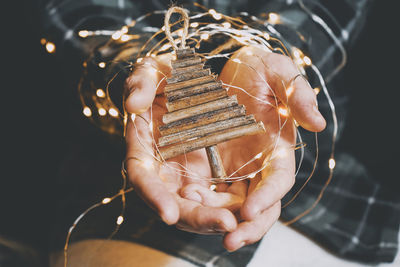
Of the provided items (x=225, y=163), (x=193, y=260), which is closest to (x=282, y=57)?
(x=225, y=163)

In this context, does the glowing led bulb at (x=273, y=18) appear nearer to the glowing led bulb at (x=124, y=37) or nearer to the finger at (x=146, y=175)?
the glowing led bulb at (x=124, y=37)

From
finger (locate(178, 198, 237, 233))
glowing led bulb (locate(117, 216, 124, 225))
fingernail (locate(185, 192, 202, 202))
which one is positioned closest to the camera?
finger (locate(178, 198, 237, 233))

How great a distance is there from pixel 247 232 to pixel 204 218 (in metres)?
0.08

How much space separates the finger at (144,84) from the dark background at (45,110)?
1.13ft

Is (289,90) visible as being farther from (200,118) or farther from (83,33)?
(83,33)

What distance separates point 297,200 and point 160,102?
1.74 ft

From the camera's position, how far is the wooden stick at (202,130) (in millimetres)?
609

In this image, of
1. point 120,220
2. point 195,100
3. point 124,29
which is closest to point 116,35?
point 124,29

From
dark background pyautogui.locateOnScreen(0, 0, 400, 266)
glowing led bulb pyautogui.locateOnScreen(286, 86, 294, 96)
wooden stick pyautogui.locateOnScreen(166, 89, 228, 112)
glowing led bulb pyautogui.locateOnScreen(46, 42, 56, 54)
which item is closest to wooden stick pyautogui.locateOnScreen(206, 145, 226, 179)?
wooden stick pyautogui.locateOnScreen(166, 89, 228, 112)

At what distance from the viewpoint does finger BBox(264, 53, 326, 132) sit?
1.98 feet

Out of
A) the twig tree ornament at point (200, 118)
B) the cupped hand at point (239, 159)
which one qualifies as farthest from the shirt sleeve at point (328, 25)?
the twig tree ornament at point (200, 118)

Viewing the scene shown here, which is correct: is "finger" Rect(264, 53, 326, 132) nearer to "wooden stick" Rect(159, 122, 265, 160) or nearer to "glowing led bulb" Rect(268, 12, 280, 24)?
"wooden stick" Rect(159, 122, 265, 160)

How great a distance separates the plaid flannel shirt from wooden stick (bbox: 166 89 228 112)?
405 millimetres

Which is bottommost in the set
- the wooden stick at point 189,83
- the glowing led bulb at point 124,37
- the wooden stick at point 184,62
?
the wooden stick at point 189,83
